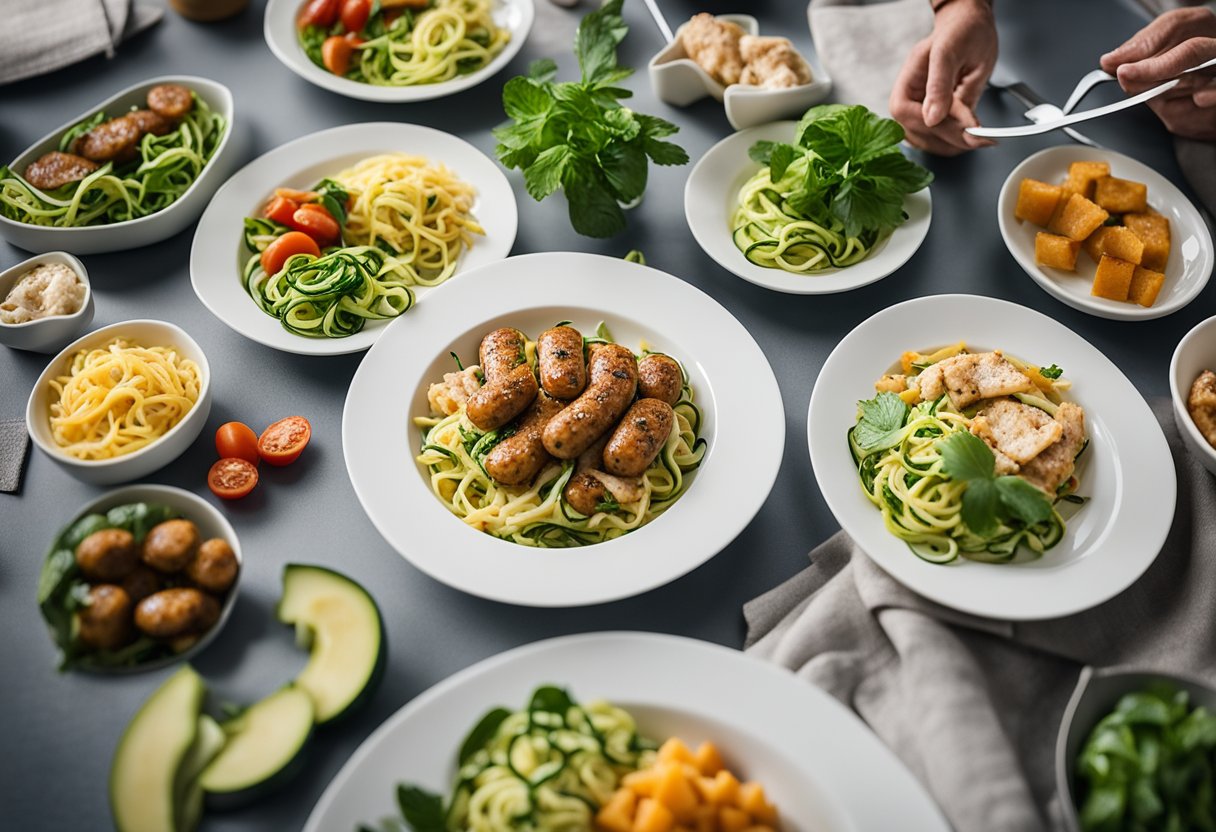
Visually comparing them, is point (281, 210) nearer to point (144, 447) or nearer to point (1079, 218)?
point (144, 447)

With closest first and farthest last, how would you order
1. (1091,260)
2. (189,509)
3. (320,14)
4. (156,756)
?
(156,756), (189,509), (1091,260), (320,14)

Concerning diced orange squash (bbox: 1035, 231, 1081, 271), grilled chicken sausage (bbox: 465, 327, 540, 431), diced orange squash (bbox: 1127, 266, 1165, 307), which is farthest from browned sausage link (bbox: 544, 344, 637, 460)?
diced orange squash (bbox: 1127, 266, 1165, 307)

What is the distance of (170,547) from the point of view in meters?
2.86

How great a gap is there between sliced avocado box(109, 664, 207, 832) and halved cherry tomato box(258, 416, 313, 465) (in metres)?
0.92

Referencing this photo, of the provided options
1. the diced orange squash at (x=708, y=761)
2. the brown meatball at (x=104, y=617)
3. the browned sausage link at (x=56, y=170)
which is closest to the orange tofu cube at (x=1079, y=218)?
the diced orange squash at (x=708, y=761)

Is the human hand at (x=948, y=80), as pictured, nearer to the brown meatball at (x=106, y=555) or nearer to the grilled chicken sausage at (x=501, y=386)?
the grilled chicken sausage at (x=501, y=386)

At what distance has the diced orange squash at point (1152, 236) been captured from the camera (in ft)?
12.1

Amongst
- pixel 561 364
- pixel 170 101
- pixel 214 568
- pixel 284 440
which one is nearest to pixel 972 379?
pixel 561 364

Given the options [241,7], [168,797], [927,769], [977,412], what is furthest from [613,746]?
[241,7]

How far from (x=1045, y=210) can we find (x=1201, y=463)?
1218 mm

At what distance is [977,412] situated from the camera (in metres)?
3.36

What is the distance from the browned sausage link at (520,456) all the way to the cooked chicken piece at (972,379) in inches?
56.0

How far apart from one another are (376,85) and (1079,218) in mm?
3302

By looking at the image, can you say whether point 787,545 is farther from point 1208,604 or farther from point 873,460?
point 1208,604
